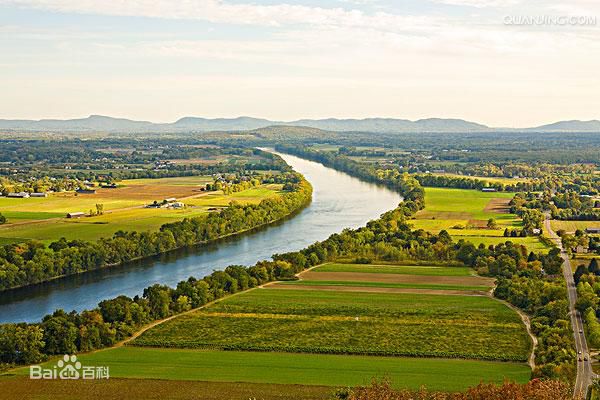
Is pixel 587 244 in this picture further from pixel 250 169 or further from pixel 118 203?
pixel 250 169

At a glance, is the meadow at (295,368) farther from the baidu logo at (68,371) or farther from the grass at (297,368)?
the baidu logo at (68,371)

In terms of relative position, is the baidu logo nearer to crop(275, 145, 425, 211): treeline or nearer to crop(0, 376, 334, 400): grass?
crop(0, 376, 334, 400): grass

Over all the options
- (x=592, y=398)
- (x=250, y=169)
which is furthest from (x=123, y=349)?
(x=250, y=169)

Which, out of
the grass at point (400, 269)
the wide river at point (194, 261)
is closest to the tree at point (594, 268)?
the grass at point (400, 269)

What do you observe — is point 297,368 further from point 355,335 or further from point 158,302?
point 158,302

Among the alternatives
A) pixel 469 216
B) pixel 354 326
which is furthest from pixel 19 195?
pixel 354 326

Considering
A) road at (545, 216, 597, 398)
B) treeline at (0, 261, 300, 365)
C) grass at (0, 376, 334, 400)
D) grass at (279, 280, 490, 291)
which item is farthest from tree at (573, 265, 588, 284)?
grass at (0, 376, 334, 400)
